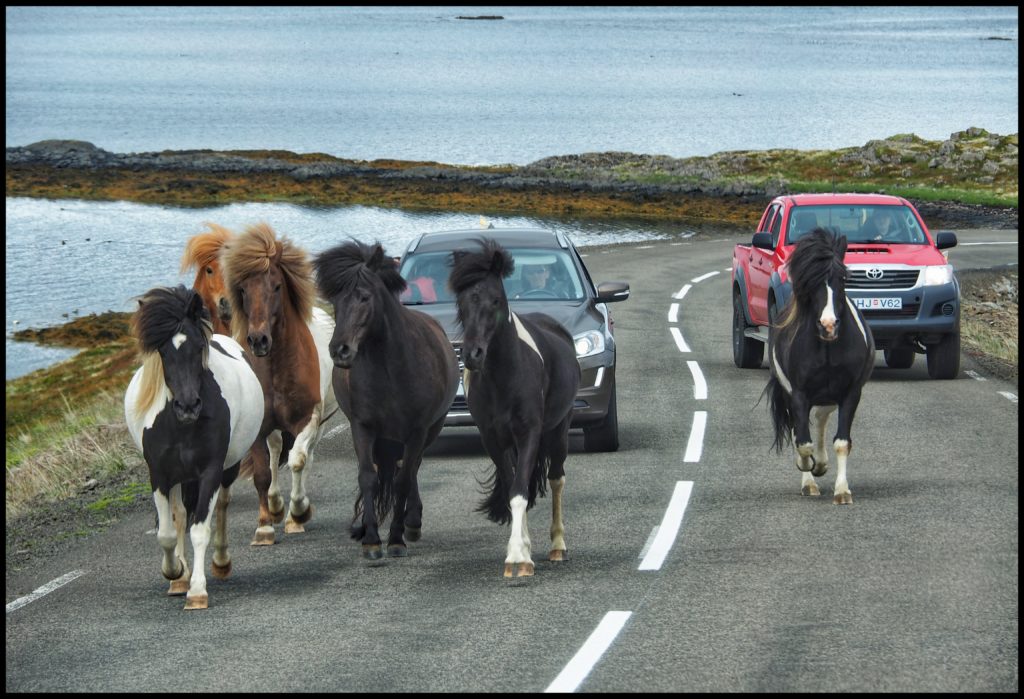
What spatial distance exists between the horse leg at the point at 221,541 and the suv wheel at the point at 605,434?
535 cm

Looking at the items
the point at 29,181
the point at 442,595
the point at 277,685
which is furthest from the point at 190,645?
the point at 29,181

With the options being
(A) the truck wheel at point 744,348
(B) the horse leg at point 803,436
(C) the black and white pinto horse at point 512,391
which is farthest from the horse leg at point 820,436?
(A) the truck wheel at point 744,348

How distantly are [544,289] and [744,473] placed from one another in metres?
2.98

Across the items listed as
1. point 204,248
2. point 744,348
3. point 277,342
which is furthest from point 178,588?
point 744,348

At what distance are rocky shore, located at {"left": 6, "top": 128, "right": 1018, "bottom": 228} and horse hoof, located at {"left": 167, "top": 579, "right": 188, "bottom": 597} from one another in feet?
163

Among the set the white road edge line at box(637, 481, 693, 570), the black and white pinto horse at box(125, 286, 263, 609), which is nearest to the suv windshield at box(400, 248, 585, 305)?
the white road edge line at box(637, 481, 693, 570)

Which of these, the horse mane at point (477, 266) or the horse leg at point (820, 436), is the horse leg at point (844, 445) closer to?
the horse leg at point (820, 436)

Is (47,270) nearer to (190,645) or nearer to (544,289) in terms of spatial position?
(544,289)

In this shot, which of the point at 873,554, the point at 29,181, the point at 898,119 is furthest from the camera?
the point at 898,119

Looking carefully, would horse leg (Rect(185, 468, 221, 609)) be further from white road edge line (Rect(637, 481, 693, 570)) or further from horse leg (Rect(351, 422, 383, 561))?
white road edge line (Rect(637, 481, 693, 570))

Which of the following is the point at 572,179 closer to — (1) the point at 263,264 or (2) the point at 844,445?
(2) the point at 844,445

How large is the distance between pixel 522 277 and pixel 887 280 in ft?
20.3

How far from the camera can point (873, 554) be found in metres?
10.0

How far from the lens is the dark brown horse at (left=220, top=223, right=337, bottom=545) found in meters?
10.6
